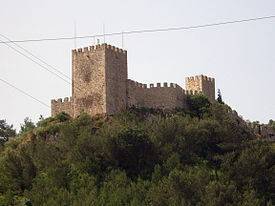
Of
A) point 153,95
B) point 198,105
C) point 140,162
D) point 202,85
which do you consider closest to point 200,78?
point 202,85

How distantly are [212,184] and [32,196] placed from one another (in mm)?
9925

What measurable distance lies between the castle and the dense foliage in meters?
0.72

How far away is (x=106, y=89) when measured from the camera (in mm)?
55656

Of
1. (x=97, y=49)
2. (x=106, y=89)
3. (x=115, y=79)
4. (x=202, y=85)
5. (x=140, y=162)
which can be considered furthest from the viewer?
(x=202, y=85)

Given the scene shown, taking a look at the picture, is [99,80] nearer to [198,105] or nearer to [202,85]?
[198,105]

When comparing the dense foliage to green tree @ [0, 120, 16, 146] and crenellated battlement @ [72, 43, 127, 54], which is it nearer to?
crenellated battlement @ [72, 43, 127, 54]

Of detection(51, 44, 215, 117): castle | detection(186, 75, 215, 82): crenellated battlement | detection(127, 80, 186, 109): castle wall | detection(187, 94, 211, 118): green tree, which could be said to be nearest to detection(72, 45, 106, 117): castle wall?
detection(51, 44, 215, 117): castle

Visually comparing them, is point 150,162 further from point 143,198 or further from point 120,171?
point 143,198

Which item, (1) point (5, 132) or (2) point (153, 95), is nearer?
(2) point (153, 95)

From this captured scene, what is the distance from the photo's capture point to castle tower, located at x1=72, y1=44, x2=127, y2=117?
5588cm

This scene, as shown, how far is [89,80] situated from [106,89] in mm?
1683

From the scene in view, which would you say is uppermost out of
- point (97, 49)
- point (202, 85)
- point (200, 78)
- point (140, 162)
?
point (97, 49)

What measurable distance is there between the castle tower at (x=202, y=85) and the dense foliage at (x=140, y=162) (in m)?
4.01

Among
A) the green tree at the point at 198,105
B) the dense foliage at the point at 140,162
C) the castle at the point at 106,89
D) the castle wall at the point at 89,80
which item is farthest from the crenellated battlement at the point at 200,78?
the castle wall at the point at 89,80
